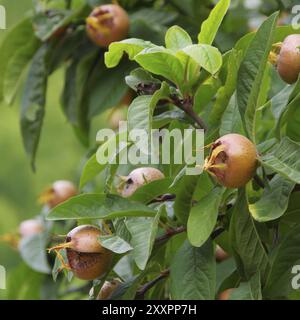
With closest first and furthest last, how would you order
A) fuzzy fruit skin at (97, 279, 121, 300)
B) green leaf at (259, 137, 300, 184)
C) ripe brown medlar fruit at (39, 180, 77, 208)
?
green leaf at (259, 137, 300, 184) < fuzzy fruit skin at (97, 279, 121, 300) < ripe brown medlar fruit at (39, 180, 77, 208)

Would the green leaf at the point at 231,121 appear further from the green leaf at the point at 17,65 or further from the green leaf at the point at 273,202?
the green leaf at the point at 17,65

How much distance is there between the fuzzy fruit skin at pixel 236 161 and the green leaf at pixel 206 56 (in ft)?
0.29

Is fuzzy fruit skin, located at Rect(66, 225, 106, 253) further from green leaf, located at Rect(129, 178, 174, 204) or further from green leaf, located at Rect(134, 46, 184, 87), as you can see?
green leaf, located at Rect(134, 46, 184, 87)

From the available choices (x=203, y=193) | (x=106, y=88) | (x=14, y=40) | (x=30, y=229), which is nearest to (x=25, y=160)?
(x=30, y=229)

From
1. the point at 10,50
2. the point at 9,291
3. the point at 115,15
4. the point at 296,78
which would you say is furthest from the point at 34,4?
the point at 296,78

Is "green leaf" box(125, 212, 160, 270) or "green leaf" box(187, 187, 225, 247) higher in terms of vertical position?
"green leaf" box(187, 187, 225, 247)

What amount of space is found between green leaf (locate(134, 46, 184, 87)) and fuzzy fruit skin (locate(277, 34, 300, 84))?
130mm

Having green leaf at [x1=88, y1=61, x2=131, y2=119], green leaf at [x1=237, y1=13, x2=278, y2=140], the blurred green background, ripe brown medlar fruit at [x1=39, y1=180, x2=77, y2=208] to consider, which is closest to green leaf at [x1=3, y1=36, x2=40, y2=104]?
green leaf at [x1=88, y1=61, x2=131, y2=119]

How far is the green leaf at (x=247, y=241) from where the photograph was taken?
3.73 ft

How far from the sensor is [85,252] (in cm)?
115

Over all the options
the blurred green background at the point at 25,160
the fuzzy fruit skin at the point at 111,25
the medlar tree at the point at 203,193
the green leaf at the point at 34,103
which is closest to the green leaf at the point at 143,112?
the medlar tree at the point at 203,193

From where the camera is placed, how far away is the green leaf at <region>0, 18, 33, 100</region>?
198cm

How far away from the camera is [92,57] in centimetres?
192

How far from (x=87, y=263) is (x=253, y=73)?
32cm
